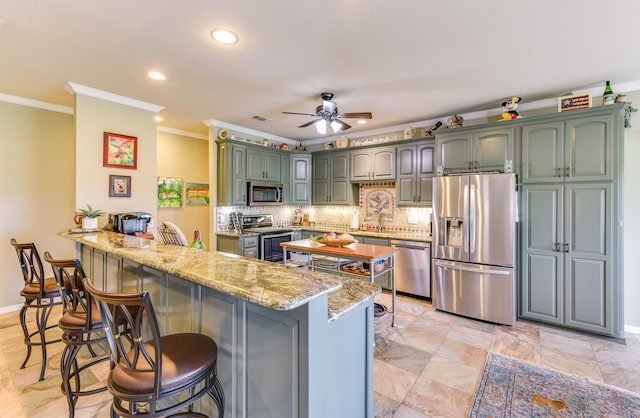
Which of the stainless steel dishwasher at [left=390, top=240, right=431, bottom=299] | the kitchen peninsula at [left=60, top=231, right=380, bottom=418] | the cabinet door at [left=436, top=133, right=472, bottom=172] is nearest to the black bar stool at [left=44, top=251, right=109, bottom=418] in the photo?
the kitchen peninsula at [left=60, top=231, right=380, bottom=418]

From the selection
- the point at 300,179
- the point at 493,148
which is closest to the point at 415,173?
the point at 493,148

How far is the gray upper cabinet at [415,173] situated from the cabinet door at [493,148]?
0.73 meters

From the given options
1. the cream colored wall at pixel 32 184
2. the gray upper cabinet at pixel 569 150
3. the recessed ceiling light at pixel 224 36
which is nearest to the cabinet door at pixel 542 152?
the gray upper cabinet at pixel 569 150

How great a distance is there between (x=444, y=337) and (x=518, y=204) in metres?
1.81

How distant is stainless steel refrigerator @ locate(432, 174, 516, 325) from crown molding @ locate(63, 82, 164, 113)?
12.8ft

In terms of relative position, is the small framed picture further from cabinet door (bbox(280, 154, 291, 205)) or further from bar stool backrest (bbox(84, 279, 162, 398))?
bar stool backrest (bbox(84, 279, 162, 398))

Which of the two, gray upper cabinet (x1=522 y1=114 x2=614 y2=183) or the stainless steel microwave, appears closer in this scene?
gray upper cabinet (x1=522 y1=114 x2=614 y2=183)

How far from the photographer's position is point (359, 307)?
4.82ft

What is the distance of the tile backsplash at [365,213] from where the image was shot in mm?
4852

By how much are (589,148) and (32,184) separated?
666 centimetres

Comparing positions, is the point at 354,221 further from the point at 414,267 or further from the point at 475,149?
the point at 475,149

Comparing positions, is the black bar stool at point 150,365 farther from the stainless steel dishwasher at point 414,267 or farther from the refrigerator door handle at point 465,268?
the stainless steel dishwasher at point 414,267

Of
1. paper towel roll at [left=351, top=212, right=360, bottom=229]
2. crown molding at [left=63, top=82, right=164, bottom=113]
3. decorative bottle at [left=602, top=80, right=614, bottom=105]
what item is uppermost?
crown molding at [left=63, top=82, right=164, bottom=113]

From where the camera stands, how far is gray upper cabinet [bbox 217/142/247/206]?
466cm
